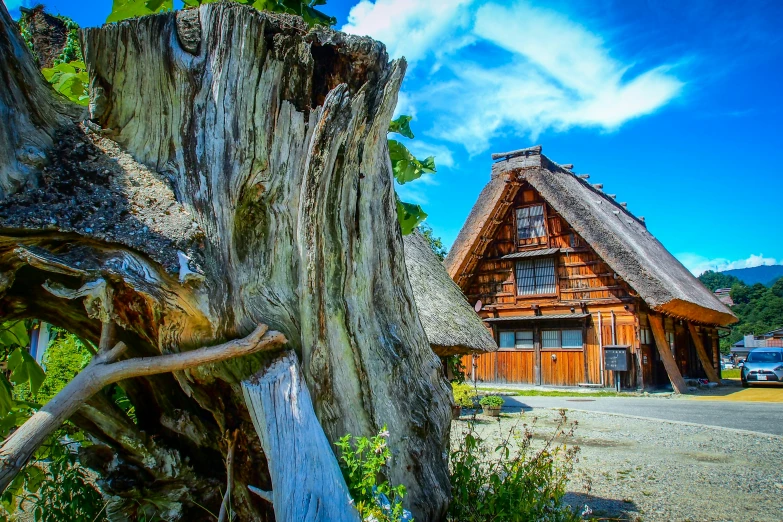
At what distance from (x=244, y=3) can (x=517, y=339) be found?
688 inches

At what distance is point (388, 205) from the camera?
3229 mm

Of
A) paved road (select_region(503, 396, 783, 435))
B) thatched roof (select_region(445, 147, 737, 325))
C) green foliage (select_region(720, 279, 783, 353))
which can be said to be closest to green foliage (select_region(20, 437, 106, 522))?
paved road (select_region(503, 396, 783, 435))

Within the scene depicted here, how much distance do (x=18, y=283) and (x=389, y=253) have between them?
5.82ft

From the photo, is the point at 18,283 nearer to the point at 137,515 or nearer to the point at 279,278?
the point at 279,278

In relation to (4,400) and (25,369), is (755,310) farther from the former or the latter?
(4,400)

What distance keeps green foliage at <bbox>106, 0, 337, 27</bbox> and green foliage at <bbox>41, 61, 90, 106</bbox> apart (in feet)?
1.25

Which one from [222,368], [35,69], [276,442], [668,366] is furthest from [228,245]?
[668,366]

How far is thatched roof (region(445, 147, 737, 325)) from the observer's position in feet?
52.3

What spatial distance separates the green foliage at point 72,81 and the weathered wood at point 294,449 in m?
2.27

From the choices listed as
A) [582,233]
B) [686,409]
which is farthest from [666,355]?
[686,409]

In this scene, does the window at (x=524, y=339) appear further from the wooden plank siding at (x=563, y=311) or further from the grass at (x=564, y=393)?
the grass at (x=564, y=393)

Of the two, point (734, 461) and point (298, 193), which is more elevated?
point (298, 193)

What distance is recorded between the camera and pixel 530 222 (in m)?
19.7

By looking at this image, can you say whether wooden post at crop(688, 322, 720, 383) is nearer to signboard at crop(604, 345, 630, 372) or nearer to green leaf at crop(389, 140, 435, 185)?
signboard at crop(604, 345, 630, 372)
